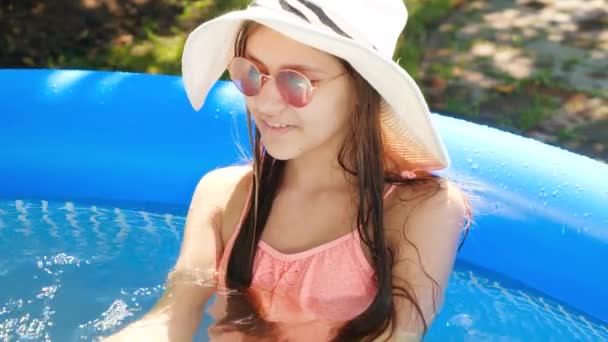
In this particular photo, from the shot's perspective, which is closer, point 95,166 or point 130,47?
point 95,166

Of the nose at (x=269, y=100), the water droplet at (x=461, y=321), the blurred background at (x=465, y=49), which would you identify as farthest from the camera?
the blurred background at (x=465, y=49)

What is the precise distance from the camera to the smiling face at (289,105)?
1636mm

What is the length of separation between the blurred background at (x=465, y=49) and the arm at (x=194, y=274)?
5.61 feet

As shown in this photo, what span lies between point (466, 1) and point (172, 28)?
1372 millimetres

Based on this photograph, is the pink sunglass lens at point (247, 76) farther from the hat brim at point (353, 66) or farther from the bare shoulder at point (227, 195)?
the bare shoulder at point (227, 195)

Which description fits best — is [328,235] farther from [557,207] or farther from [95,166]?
[95,166]

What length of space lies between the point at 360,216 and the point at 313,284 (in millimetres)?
166

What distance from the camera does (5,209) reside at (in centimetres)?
287

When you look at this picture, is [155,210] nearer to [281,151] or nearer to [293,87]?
[281,151]

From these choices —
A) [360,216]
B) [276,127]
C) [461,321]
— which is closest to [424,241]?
[360,216]

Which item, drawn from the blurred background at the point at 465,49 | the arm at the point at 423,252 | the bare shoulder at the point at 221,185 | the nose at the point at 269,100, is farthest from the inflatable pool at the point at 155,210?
the blurred background at the point at 465,49

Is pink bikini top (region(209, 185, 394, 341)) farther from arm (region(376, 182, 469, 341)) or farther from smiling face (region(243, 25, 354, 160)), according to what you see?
smiling face (region(243, 25, 354, 160))

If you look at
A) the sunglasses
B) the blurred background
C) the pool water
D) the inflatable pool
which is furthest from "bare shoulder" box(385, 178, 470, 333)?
the blurred background

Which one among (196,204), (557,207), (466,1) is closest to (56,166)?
(196,204)
